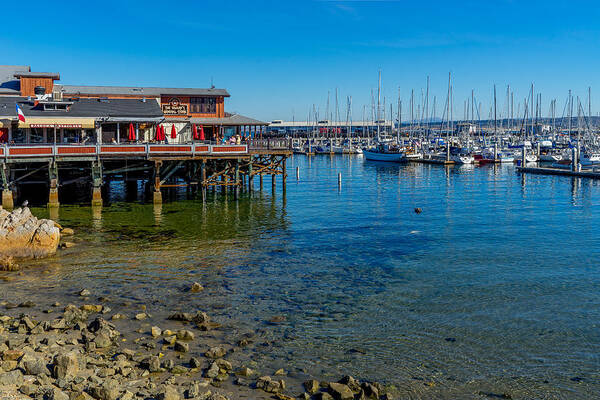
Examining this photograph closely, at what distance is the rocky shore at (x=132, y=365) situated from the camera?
11438mm

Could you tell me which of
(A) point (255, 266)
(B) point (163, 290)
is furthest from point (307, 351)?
(A) point (255, 266)

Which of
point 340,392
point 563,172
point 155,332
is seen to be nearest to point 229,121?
point 155,332

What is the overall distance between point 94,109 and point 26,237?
72.3 ft

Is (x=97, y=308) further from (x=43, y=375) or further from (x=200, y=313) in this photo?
(x=43, y=375)

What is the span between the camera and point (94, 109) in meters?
43.8

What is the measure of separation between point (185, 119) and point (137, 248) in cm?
2447

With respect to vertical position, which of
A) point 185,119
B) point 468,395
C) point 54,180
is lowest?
point 468,395

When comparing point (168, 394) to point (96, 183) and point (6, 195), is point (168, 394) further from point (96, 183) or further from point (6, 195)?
point (6, 195)

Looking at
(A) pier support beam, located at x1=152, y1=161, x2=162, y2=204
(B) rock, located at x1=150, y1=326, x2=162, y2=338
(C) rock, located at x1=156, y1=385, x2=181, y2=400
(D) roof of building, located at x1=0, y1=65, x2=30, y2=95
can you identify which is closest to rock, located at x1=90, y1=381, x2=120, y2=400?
(C) rock, located at x1=156, y1=385, x2=181, y2=400

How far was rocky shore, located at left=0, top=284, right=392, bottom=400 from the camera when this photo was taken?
11.4m

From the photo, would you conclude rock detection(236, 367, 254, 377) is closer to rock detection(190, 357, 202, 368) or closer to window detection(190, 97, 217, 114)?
rock detection(190, 357, 202, 368)

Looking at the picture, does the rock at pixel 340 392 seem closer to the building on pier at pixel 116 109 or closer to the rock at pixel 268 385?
the rock at pixel 268 385

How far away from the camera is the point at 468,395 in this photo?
12453 mm

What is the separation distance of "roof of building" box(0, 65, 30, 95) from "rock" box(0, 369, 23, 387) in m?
46.6
